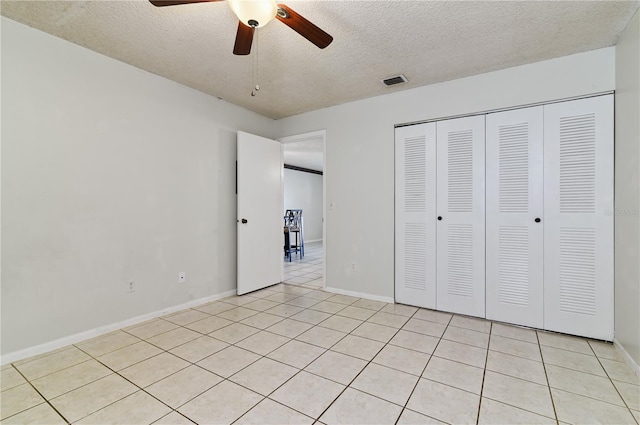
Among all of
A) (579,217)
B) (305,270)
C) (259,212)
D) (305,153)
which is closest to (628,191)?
(579,217)

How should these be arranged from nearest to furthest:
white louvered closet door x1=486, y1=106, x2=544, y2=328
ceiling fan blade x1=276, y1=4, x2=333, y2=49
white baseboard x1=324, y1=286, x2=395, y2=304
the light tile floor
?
ceiling fan blade x1=276, y1=4, x2=333, y2=49
white louvered closet door x1=486, y1=106, x2=544, y2=328
white baseboard x1=324, y1=286, x2=395, y2=304
the light tile floor

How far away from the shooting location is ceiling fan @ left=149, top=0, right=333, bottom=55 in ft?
5.06

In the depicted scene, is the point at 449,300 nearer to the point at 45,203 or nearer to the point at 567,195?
the point at 567,195

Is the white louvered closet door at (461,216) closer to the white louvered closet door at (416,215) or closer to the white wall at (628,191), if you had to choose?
the white louvered closet door at (416,215)

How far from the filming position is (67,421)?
1.57 m

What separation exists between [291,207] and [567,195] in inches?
284

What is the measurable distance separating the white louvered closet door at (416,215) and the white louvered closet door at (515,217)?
0.55 metres

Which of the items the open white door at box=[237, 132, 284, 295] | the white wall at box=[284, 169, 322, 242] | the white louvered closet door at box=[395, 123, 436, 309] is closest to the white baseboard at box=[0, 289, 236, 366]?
the open white door at box=[237, 132, 284, 295]

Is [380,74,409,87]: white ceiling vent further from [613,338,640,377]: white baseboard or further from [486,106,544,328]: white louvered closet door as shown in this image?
[613,338,640,377]: white baseboard

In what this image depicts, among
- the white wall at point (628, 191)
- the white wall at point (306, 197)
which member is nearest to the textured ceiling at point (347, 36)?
the white wall at point (628, 191)

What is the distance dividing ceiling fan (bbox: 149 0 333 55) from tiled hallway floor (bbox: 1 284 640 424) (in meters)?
2.13

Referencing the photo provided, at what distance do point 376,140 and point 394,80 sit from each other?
0.72 metres

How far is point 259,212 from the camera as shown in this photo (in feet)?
13.4

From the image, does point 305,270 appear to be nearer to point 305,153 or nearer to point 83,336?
point 305,153
